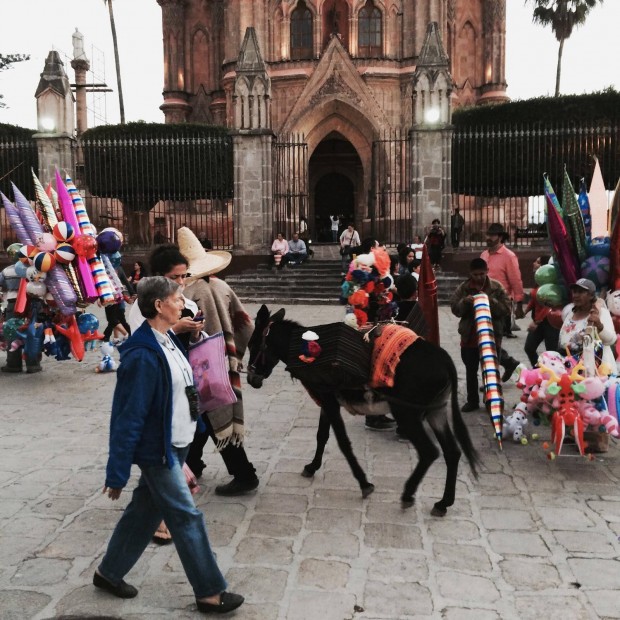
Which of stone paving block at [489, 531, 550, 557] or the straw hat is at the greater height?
the straw hat

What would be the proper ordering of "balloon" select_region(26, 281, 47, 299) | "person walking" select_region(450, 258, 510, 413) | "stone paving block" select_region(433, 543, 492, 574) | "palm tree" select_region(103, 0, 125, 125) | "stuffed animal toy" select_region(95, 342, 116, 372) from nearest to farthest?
"stone paving block" select_region(433, 543, 492, 574)
"person walking" select_region(450, 258, 510, 413)
"balloon" select_region(26, 281, 47, 299)
"stuffed animal toy" select_region(95, 342, 116, 372)
"palm tree" select_region(103, 0, 125, 125)

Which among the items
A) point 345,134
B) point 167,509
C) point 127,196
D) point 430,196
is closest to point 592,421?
point 167,509

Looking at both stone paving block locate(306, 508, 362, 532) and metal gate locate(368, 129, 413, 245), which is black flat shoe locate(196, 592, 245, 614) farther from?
metal gate locate(368, 129, 413, 245)

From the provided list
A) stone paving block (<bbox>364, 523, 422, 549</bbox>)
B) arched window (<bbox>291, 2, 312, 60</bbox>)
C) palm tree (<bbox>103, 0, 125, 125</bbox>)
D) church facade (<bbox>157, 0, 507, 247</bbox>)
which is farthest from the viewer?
palm tree (<bbox>103, 0, 125, 125</bbox>)

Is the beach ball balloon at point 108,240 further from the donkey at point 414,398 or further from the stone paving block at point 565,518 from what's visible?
the stone paving block at point 565,518

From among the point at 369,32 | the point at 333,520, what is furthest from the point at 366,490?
the point at 369,32

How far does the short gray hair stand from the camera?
3314 millimetres

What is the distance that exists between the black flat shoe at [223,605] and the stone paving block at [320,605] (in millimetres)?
257

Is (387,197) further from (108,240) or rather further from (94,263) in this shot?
(94,263)

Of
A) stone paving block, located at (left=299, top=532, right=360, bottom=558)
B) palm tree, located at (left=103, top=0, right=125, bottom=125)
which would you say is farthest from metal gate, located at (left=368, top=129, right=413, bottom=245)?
stone paving block, located at (left=299, top=532, right=360, bottom=558)

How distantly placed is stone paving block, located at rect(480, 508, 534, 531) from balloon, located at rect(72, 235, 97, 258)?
18.4 feet

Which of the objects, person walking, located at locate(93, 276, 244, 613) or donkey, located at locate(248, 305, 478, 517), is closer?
person walking, located at locate(93, 276, 244, 613)

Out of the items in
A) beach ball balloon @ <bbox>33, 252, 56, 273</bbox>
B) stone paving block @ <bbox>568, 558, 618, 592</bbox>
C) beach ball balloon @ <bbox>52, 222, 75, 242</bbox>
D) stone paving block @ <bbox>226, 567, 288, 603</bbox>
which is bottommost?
stone paving block @ <bbox>568, 558, 618, 592</bbox>

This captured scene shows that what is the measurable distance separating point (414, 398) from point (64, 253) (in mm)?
5185
